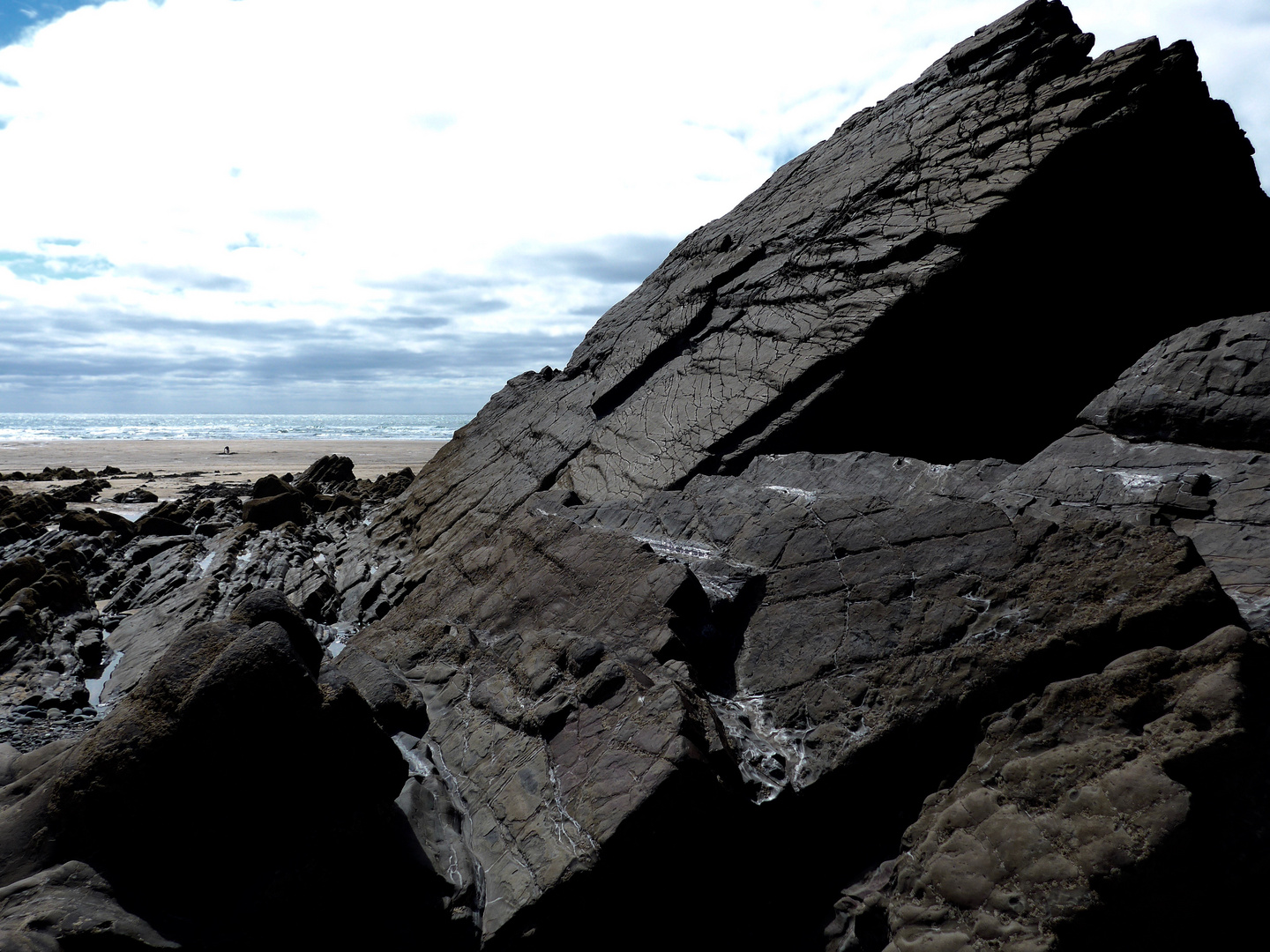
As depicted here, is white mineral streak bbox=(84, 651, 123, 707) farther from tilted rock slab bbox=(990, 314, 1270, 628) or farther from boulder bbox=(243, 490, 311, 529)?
tilted rock slab bbox=(990, 314, 1270, 628)

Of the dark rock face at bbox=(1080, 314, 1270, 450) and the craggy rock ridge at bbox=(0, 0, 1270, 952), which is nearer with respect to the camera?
the craggy rock ridge at bbox=(0, 0, 1270, 952)

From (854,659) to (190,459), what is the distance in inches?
1552

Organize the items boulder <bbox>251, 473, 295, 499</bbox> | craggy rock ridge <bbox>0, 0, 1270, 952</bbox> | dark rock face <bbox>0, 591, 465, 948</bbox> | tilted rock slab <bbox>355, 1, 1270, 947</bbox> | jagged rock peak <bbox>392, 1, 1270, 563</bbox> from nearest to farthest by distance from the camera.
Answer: craggy rock ridge <bbox>0, 0, 1270, 952</bbox> < dark rock face <bbox>0, 591, 465, 948</bbox> < tilted rock slab <bbox>355, 1, 1270, 947</bbox> < jagged rock peak <bbox>392, 1, 1270, 563</bbox> < boulder <bbox>251, 473, 295, 499</bbox>

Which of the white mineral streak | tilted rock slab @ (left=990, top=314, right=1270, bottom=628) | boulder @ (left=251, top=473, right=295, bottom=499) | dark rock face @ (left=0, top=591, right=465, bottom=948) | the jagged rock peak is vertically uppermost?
the jagged rock peak

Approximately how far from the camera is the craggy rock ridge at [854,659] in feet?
9.31

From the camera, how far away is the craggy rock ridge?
284 cm

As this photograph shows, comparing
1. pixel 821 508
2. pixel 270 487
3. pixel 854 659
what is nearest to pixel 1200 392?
pixel 821 508

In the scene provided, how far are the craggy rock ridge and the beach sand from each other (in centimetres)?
1982

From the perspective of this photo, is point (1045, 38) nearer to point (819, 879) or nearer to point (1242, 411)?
point (1242, 411)

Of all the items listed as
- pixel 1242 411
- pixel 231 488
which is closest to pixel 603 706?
pixel 1242 411

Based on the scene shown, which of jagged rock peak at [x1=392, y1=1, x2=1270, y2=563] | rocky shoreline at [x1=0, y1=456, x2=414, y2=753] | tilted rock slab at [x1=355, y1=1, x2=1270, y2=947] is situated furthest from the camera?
rocky shoreline at [x1=0, y1=456, x2=414, y2=753]

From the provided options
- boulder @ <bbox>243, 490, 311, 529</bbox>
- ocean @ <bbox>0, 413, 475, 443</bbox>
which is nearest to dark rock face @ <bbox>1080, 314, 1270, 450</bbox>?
boulder @ <bbox>243, 490, 311, 529</bbox>

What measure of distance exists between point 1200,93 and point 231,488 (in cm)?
2129

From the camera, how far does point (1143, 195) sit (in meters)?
6.64
